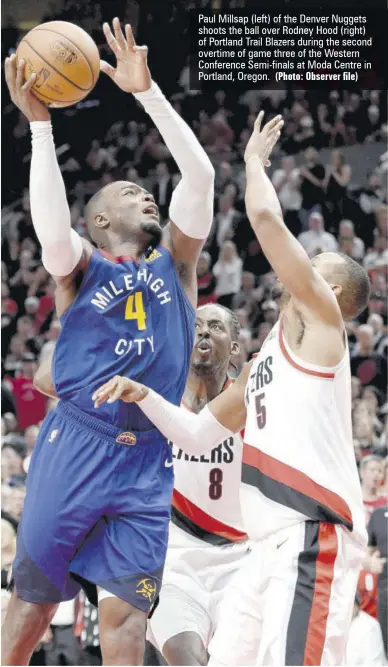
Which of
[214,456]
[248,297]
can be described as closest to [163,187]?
[248,297]

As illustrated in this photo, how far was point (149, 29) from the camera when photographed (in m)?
18.5

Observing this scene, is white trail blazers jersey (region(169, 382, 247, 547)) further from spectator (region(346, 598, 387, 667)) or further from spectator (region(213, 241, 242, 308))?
spectator (region(213, 241, 242, 308))

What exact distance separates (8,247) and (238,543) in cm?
1191

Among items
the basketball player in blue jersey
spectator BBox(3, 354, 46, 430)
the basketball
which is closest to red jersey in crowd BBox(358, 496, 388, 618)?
the basketball player in blue jersey

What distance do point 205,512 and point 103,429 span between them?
5.30 ft

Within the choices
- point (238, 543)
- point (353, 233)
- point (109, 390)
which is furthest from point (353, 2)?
point (109, 390)

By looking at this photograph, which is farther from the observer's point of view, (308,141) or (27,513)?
(308,141)

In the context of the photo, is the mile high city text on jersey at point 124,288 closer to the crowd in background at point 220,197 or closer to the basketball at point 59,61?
the basketball at point 59,61

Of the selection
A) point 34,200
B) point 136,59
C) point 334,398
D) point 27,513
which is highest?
point 136,59

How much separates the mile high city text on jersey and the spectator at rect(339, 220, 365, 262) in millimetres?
10128

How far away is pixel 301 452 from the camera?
429 cm

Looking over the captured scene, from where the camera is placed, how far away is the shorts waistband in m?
4.49

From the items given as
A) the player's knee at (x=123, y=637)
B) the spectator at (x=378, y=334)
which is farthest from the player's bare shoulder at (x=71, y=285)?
the spectator at (x=378, y=334)

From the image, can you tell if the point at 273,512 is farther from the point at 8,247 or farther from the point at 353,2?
the point at 8,247
